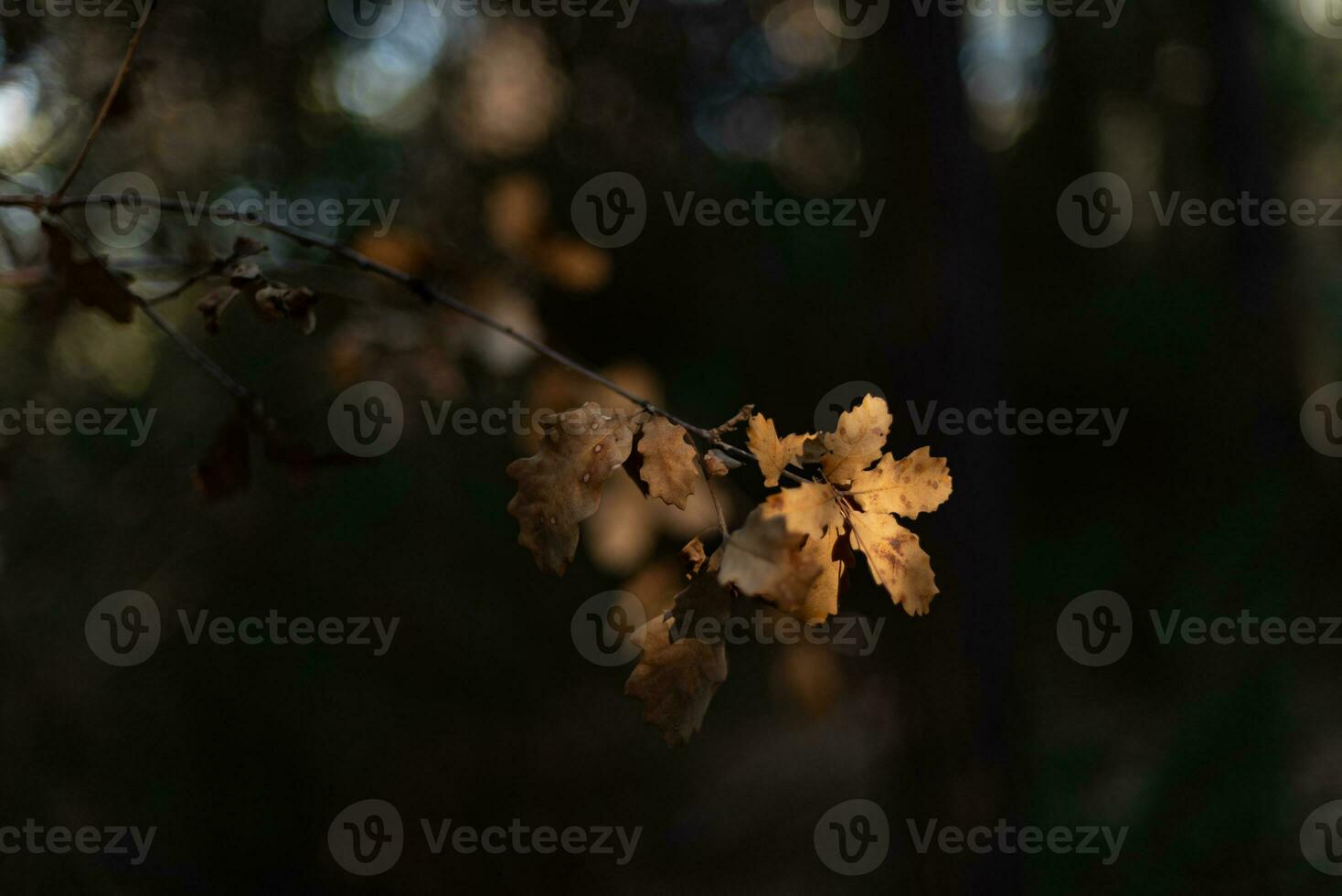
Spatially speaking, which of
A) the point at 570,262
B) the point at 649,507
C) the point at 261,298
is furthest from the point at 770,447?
the point at 649,507

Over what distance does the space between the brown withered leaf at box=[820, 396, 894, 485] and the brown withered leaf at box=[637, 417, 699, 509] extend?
0.14 m

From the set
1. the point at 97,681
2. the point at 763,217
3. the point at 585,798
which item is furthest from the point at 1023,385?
the point at 97,681

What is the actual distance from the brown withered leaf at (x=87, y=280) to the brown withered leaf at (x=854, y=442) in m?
0.90

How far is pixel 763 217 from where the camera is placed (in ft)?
18.5

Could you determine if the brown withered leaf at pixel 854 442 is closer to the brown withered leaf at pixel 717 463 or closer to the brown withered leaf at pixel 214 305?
the brown withered leaf at pixel 717 463

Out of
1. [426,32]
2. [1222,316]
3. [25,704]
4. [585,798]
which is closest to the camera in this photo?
[25,704]

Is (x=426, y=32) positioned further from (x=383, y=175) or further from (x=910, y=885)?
(x=910, y=885)

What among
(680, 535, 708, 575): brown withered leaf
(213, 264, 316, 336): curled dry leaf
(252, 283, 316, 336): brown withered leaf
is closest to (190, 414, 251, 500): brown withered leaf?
(213, 264, 316, 336): curled dry leaf

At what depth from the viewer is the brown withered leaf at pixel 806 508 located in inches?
29.5

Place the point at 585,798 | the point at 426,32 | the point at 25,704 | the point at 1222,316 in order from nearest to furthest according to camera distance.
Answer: the point at 25,704 < the point at 426,32 < the point at 585,798 < the point at 1222,316

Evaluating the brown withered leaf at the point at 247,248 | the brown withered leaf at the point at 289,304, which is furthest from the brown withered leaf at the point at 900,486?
the brown withered leaf at the point at 247,248

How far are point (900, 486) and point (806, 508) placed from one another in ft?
0.47

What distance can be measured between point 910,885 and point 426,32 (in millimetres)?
4727

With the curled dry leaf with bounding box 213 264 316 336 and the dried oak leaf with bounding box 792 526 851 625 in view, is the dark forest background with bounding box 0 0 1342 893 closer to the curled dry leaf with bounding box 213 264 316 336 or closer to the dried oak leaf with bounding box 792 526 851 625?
the dried oak leaf with bounding box 792 526 851 625
